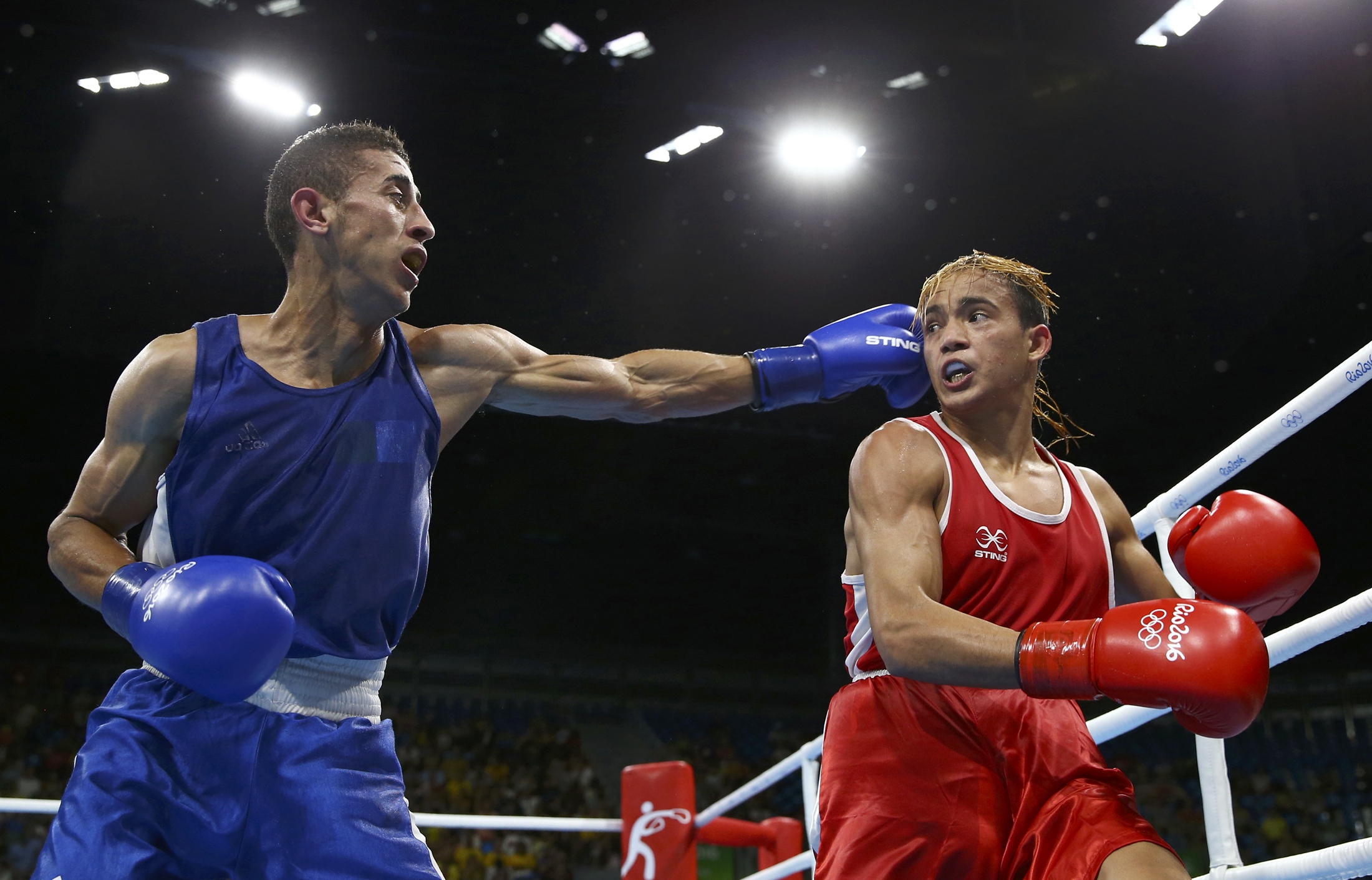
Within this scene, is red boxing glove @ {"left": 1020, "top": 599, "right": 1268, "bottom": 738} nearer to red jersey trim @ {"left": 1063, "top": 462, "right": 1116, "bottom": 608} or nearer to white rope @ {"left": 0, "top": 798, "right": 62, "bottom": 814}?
red jersey trim @ {"left": 1063, "top": 462, "right": 1116, "bottom": 608}

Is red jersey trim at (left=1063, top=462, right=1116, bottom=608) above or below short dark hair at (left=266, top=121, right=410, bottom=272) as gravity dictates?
below

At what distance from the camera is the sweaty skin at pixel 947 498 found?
4.72ft

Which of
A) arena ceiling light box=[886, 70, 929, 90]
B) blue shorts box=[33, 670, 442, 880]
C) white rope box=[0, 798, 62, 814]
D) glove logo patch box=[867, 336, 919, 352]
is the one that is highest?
arena ceiling light box=[886, 70, 929, 90]

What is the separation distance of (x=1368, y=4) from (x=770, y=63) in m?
3.40

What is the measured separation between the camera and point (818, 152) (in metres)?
7.71

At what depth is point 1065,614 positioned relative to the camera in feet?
5.53

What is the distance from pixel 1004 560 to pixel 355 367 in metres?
1.10

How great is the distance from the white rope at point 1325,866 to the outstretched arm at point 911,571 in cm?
44

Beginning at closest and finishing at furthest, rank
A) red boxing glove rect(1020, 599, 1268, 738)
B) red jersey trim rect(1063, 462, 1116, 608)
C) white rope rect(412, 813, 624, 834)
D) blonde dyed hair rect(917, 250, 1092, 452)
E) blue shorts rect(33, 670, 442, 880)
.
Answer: red boxing glove rect(1020, 599, 1268, 738) → blue shorts rect(33, 670, 442, 880) → red jersey trim rect(1063, 462, 1116, 608) → blonde dyed hair rect(917, 250, 1092, 452) → white rope rect(412, 813, 624, 834)

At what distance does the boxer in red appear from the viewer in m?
1.35

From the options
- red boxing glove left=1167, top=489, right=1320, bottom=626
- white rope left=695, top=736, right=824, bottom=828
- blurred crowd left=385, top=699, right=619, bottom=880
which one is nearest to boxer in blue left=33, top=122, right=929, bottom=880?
red boxing glove left=1167, top=489, right=1320, bottom=626

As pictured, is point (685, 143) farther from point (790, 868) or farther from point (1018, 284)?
point (1018, 284)

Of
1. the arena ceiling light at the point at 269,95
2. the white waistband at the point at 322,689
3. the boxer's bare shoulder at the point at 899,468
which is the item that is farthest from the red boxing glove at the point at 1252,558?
the arena ceiling light at the point at 269,95

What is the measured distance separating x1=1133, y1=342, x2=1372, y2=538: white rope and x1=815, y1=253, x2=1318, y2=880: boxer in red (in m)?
0.13
